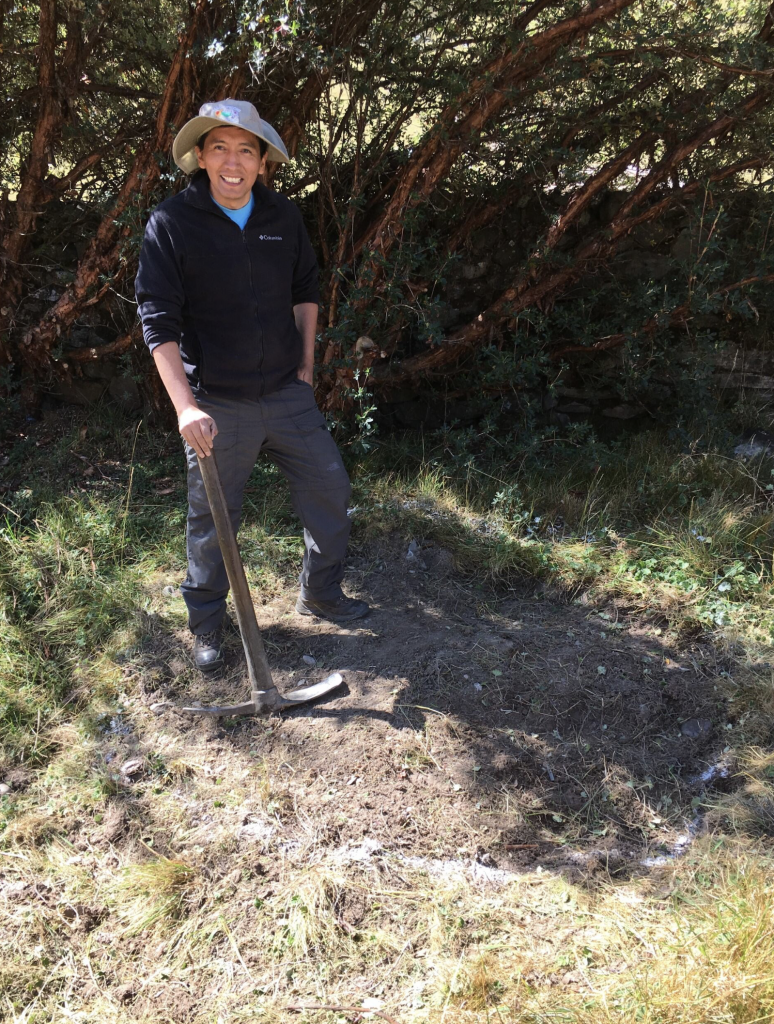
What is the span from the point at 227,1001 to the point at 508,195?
4.55m

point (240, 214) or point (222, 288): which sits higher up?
point (240, 214)

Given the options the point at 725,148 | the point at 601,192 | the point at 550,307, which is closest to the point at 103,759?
the point at 550,307

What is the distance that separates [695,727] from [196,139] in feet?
9.73

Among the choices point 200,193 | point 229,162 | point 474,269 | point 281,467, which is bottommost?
point 281,467

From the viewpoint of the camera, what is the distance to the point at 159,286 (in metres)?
2.71

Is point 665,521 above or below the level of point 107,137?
below

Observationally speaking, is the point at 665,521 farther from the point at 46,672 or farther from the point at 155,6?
the point at 155,6

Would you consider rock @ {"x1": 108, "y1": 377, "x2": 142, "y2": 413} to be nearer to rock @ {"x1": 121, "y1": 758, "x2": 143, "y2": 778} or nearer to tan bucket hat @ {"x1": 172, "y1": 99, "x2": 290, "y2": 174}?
tan bucket hat @ {"x1": 172, "y1": 99, "x2": 290, "y2": 174}

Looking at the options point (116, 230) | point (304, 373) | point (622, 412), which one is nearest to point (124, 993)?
point (304, 373)

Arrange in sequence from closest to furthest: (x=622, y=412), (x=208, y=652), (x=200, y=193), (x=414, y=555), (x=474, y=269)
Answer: (x=200, y=193), (x=208, y=652), (x=414, y=555), (x=474, y=269), (x=622, y=412)

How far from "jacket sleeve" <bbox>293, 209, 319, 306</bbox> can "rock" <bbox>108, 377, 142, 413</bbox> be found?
8.28 feet

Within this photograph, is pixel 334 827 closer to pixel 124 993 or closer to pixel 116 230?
pixel 124 993

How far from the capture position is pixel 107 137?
483cm

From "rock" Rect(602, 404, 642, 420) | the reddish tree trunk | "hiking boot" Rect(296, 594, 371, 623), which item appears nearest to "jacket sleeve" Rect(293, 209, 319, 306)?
"hiking boot" Rect(296, 594, 371, 623)
